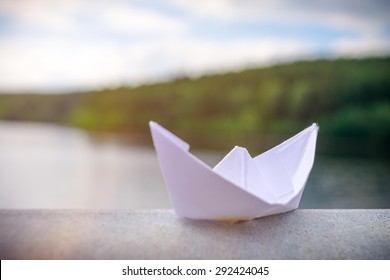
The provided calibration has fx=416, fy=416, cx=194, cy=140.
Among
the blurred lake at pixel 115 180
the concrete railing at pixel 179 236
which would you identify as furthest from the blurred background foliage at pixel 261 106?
the concrete railing at pixel 179 236

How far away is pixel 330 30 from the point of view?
576 cm

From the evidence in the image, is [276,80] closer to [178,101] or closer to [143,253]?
[178,101]

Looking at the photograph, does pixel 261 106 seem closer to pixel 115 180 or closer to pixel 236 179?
pixel 115 180

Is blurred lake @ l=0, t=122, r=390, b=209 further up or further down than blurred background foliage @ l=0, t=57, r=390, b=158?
further down

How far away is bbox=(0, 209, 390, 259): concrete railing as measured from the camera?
1191 millimetres

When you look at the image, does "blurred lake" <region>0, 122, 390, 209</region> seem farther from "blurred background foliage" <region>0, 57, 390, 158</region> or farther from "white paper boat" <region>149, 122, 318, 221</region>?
"white paper boat" <region>149, 122, 318, 221</region>

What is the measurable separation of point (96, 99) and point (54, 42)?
278 inches

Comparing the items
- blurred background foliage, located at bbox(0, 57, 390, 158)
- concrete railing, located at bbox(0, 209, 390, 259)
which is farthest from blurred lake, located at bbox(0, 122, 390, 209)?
concrete railing, located at bbox(0, 209, 390, 259)

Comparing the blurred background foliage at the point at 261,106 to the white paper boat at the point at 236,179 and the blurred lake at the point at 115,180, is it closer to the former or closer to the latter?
the blurred lake at the point at 115,180

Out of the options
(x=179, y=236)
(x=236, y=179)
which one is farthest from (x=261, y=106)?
(x=179, y=236)

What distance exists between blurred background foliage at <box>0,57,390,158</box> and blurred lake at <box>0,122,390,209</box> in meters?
1.15

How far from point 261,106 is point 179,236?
42.2 feet

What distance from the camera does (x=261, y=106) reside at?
13.8 metres
